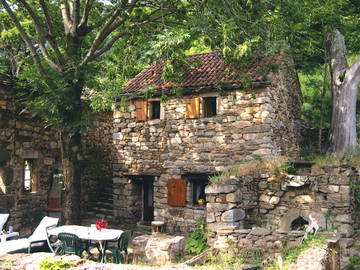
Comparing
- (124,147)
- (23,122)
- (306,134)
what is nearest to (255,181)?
(124,147)

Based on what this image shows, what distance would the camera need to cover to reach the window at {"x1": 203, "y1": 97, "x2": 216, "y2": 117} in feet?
40.6

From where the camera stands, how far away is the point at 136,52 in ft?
31.2

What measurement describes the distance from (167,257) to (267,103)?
5.55 m

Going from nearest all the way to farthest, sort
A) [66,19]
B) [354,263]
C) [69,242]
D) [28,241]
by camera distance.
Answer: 1. [69,242]
2. [28,241]
3. [354,263]
4. [66,19]

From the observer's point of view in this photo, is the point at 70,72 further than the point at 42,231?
Yes

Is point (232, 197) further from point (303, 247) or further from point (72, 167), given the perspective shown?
point (72, 167)

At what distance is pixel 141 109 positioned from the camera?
13.5m

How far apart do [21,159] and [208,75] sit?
22.5 feet

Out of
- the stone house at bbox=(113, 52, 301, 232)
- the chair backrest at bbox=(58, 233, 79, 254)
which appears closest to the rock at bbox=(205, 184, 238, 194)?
the stone house at bbox=(113, 52, 301, 232)

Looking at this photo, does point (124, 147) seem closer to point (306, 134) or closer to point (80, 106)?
point (80, 106)

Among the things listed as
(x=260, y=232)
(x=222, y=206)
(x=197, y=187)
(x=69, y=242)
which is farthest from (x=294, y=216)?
(x=69, y=242)

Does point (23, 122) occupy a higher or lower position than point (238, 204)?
higher

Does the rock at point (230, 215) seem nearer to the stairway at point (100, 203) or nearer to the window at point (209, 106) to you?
the window at point (209, 106)

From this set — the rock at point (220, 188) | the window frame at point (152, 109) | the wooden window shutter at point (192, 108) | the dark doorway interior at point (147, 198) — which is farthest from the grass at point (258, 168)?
the dark doorway interior at point (147, 198)
